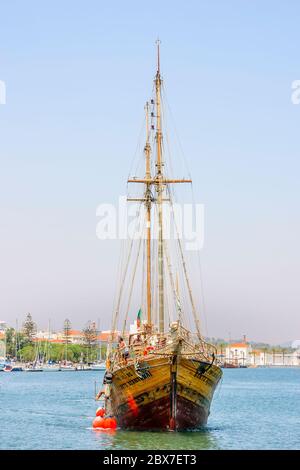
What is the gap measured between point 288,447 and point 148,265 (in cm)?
1646

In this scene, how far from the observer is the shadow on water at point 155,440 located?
1697 inches

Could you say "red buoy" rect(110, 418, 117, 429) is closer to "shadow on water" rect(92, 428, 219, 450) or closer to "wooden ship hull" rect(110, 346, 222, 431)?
"shadow on water" rect(92, 428, 219, 450)

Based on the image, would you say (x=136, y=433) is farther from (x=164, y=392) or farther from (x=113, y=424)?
(x=113, y=424)

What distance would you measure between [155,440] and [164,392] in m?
3.07

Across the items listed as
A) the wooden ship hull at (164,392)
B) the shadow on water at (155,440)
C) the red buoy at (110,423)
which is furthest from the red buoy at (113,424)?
the wooden ship hull at (164,392)

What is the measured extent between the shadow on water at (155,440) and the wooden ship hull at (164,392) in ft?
2.01

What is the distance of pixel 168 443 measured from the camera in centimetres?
4347

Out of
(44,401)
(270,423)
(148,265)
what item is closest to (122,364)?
(148,265)

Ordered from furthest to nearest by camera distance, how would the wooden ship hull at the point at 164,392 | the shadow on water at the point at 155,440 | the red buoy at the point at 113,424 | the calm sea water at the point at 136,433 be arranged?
1. the red buoy at the point at 113,424
2. the wooden ship hull at the point at 164,392
3. the calm sea water at the point at 136,433
4. the shadow on water at the point at 155,440

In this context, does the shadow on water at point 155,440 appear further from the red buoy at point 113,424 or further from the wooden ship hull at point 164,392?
the red buoy at point 113,424

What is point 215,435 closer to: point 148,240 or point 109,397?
point 109,397

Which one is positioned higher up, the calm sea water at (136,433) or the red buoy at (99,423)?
the red buoy at (99,423)

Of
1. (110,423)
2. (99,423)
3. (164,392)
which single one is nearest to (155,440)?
(164,392)

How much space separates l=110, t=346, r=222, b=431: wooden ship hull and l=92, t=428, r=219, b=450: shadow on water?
2.01ft
